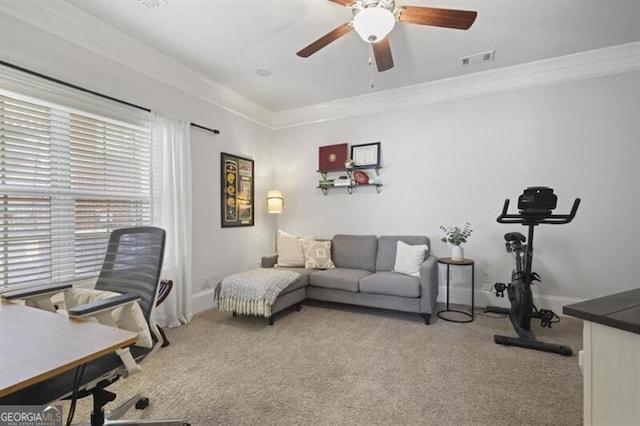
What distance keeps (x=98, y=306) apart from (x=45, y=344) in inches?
12.2

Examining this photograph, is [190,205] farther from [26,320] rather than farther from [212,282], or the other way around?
[26,320]

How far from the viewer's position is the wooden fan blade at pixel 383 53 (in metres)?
2.28

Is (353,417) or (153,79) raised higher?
(153,79)

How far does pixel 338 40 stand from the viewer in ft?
9.46

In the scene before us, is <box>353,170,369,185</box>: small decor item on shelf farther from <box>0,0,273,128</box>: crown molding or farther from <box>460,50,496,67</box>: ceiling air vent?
<box>0,0,273,128</box>: crown molding

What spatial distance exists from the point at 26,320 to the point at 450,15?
2.68 metres

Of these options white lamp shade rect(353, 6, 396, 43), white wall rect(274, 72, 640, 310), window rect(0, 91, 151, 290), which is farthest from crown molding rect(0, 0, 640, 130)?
white lamp shade rect(353, 6, 396, 43)

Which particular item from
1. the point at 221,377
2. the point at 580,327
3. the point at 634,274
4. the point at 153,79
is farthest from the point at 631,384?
the point at 153,79

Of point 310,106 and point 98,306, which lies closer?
point 98,306

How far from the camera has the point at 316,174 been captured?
4715mm

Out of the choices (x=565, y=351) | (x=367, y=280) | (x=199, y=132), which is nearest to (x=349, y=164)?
(x=367, y=280)

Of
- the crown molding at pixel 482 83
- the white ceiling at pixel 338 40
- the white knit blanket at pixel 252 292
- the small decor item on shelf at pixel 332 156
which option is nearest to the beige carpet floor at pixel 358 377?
the white knit blanket at pixel 252 292

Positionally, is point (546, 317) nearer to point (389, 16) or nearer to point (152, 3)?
point (389, 16)

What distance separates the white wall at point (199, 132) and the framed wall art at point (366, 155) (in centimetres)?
146
